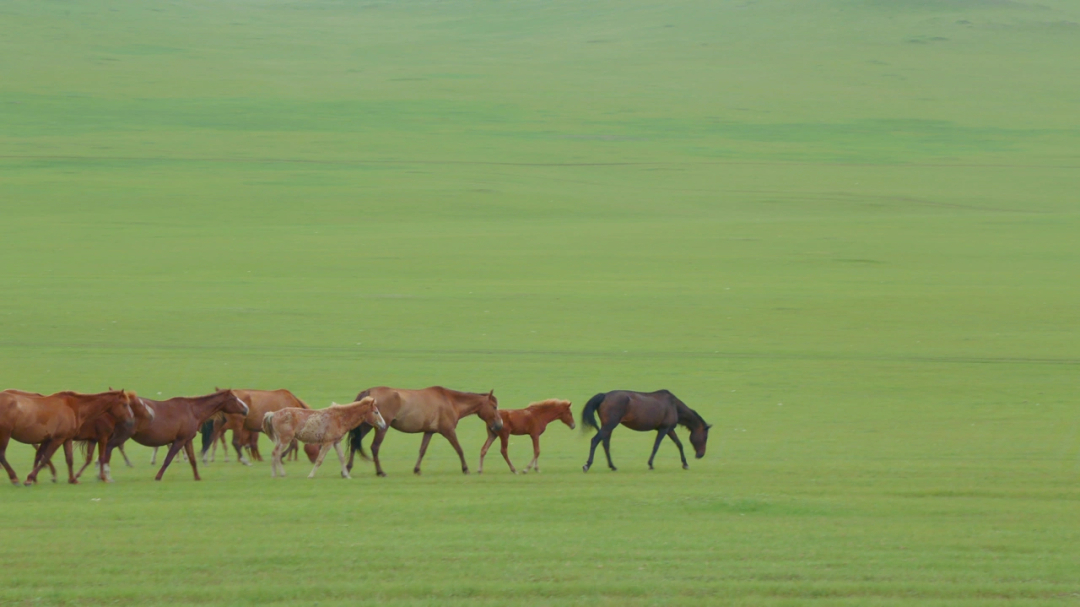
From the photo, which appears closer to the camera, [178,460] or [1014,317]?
[178,460]

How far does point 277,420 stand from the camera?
13555mm

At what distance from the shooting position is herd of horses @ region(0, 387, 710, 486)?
12336mm

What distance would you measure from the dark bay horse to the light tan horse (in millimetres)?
2382

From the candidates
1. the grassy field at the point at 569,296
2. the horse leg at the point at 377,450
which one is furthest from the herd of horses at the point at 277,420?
the grassy field at the point at 569,296

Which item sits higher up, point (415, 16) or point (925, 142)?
point (415, 16)

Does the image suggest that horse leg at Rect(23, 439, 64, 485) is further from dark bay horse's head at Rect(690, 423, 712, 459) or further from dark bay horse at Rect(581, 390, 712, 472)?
dark bay horse's head at Rect(690, 423, 712, 459)

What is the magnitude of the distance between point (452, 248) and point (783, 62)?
180 feet

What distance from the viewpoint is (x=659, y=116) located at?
71250 millimetres

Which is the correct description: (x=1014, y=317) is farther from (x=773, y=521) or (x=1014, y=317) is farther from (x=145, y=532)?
(x=145, y=532)

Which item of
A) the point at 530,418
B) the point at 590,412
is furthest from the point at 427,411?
the point at 590,412

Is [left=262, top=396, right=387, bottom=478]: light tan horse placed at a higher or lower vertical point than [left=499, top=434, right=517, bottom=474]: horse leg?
higher

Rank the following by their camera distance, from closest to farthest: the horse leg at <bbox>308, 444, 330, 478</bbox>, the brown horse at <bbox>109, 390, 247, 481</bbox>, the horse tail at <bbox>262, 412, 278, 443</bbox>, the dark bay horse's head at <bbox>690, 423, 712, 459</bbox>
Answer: the brown horse at <bbox>109, 390, 247, 481</bbox>
the horse leg at <bbox>308, 444, 330, 478</bbox>
the horse tail at <bbox>262, 412, 278, 443</bbox>
the dark bay horse's head at <bbox>690, 423, 712, 459</bbox>

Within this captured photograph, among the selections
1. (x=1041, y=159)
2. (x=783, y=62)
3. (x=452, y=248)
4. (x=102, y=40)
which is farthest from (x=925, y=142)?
(x=102, y=40)

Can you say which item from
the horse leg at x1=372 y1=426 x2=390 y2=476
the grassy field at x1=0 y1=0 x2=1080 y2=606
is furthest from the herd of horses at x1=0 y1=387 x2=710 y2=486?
the grassy field at x1=0 y1=0 x2=1080 y2=606
